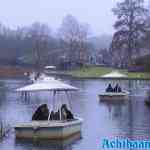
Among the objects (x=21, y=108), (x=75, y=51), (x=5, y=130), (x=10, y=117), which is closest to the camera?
(x=5, y=130)

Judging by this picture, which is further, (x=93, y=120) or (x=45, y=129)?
(x=93, y=120)

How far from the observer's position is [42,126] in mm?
32625

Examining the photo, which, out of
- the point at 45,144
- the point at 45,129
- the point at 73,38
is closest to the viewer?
the point at 45,144

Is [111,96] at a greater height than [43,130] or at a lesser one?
greater

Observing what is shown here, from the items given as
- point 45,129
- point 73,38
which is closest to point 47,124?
point 45,129

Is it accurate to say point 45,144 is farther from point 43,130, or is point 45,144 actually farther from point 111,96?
point 111,96

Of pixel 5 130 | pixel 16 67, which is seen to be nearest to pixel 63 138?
pixel 5 130

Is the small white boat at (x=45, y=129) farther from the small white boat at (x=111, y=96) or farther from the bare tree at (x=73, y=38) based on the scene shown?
the bare tree at (x=73, y=38)

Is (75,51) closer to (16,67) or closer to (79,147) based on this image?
(16,67)

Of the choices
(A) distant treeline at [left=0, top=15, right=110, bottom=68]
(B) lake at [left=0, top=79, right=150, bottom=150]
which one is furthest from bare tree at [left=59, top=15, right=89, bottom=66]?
(B) lake at [left=0, top=79, right=150, bottom=150]

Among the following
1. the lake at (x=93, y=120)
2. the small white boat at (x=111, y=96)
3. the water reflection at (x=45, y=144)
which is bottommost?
the water reflection at (x=45, y=144)

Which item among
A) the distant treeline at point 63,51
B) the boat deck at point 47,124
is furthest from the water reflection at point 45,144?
the distant treeline at point 63,51

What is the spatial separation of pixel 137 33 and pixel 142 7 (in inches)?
235

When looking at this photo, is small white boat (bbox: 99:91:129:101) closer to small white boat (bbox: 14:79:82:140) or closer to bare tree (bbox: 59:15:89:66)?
small white boat (bbox: 14:79:82:140)
